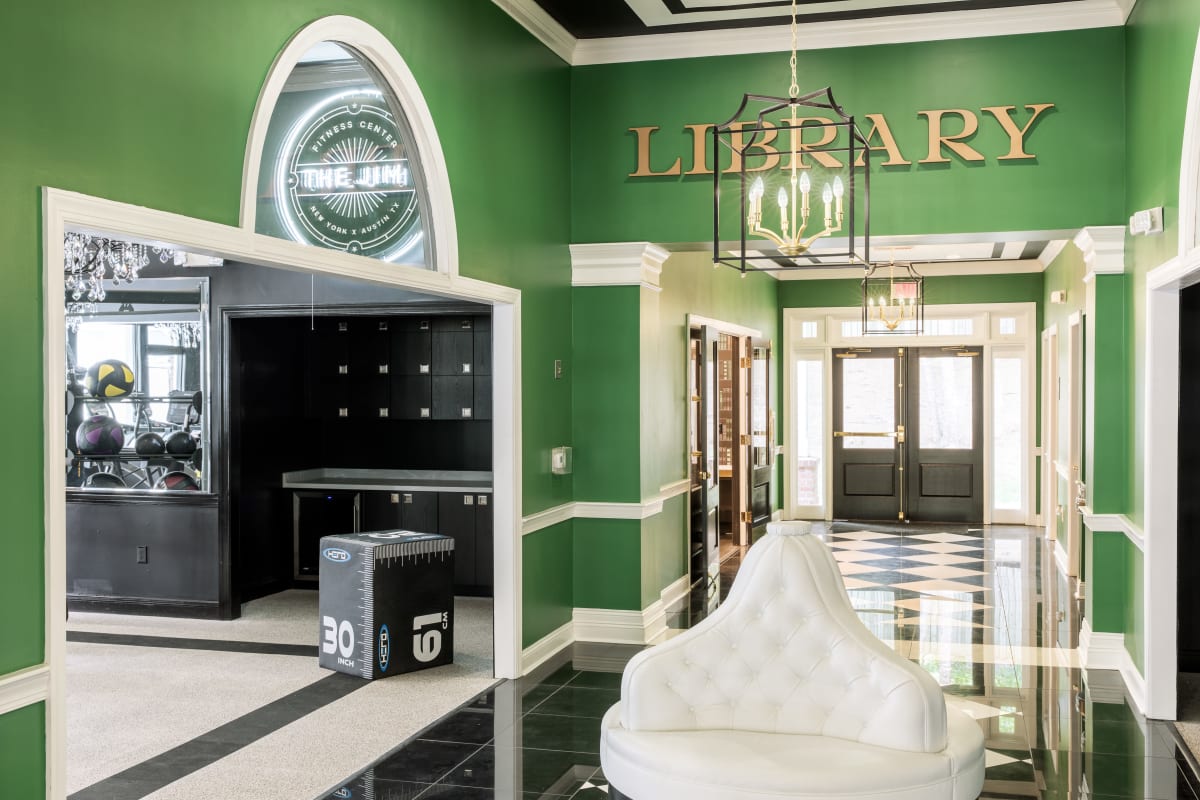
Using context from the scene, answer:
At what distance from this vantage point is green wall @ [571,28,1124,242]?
6.11m

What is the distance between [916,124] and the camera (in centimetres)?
631

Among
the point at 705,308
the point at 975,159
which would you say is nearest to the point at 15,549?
the point at 975,159

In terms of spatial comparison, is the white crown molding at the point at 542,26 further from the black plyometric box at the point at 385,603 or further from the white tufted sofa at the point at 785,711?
the white tufted sofa at the point at 785,711

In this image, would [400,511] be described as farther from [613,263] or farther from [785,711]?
[785,711]

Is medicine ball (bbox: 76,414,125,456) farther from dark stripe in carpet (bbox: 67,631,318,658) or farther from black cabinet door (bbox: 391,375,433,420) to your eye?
black cabinet door (bbox: 391,375,433,420)

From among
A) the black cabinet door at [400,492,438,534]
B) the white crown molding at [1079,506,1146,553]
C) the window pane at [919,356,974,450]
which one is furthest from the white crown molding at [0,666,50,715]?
the window pane at [919,356,974,450]

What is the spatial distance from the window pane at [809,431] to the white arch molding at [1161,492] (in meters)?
8.32

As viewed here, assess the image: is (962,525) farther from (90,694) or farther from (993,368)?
(90,694)

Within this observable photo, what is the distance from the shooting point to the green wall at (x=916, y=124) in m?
6.11

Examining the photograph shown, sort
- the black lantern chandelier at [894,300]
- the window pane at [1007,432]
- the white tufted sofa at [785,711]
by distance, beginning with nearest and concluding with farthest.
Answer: the white tufted sofa at [785,711] < the black lantern chandelier at [894,300] < the window pane at [1007,432]

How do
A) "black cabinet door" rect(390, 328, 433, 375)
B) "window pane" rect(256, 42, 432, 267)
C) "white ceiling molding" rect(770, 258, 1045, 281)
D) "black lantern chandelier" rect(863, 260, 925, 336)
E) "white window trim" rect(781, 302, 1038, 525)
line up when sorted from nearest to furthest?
1. "window pane" rect(256, 42, 432, 267)
2. "black cabinet door" rect(390, 328, 433, 375)
3. "black lantern chandelier" rect(863, 260, 925, 336)
4. "white ceiling molding" rect(770, 258, 1045, 281)
5. "white window trim" rect(781, 302, 1038, 525)

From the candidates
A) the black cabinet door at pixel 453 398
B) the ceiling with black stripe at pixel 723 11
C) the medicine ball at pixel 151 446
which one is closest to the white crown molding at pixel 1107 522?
the ceiling with black stripe at pixel 723 11

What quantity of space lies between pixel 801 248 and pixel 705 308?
5.61m

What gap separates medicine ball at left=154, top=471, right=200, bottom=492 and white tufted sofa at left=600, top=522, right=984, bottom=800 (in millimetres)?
4890
